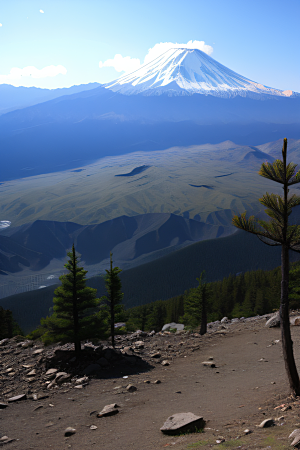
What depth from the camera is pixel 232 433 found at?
8352 mm

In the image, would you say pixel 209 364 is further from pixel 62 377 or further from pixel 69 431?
pixel 69 431

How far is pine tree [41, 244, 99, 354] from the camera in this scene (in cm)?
1992

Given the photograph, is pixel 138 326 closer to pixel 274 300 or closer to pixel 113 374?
pixel 274 300

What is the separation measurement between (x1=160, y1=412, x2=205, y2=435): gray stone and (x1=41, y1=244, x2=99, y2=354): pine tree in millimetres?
11312

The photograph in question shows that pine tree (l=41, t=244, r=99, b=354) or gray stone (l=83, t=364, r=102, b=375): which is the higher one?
pine tree (l=41, t=244, r=99, b=354)

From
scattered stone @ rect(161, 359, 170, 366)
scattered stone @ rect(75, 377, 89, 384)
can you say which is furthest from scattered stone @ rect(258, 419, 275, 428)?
scattered stone @ rect(161, 359, 170, 366)

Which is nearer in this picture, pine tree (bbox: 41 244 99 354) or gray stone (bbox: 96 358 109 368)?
gray stone (bbox: 96 358 109 368)

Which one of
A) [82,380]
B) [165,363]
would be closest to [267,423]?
[82,380]

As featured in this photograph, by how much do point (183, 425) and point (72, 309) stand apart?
12684 mm

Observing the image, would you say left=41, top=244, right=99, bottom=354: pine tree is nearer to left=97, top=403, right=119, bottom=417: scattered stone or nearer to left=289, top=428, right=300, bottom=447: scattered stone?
left=97, top=403, right=119, bottom=417: scattered stone

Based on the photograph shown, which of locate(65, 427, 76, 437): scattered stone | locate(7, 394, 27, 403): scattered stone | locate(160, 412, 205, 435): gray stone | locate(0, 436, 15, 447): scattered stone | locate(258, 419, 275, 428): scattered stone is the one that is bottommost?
locate(7, 394, 27, 403): scattered stone

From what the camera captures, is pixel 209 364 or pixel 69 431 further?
pixel 209 364

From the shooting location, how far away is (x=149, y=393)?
1405 centimetres

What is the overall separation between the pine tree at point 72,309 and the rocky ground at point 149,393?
1.26 meters
